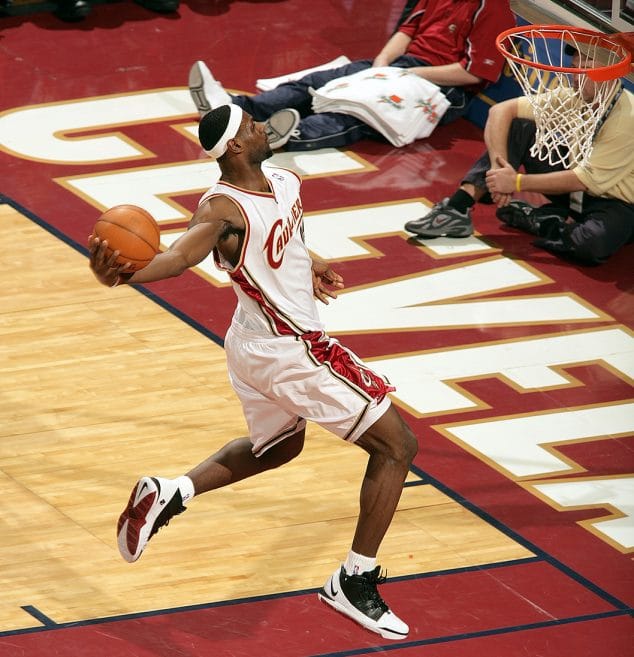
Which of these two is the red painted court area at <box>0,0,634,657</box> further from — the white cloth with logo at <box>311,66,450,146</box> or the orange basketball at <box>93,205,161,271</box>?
the orange basketball at <box>93,205,161,271</box>

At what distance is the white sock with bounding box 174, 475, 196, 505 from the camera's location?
21.1ft

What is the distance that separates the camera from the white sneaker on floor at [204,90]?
10.6 meters

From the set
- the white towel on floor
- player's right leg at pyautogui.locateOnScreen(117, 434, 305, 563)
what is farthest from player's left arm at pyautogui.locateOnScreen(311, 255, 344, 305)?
the white towel on floor

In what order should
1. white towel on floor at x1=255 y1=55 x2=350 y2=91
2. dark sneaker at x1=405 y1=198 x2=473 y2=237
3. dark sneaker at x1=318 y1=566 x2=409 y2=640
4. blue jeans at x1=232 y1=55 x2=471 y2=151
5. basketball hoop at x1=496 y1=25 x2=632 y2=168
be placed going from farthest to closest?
white towel on floor at x1=255 y1=55 x2=350 y2=91
blue jeans at x1=232 y1=55 x2=471 y2=151
dark sneaker at x1=405 y1=198 x2=473 y2=237
basketball hoop at x1=496 y1=25 x2=632 y2=168
dark sneaker at x1=318 y1=566 x2=409 y2=640

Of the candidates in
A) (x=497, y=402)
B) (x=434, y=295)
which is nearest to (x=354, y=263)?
(x=434, y=295)

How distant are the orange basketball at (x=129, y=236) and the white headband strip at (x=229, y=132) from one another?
0.51 m

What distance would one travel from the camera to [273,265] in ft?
19.8

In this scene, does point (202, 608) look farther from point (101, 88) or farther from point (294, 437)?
point (101, 88)

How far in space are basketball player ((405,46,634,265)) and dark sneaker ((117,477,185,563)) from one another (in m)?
3.58

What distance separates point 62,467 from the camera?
289 inches

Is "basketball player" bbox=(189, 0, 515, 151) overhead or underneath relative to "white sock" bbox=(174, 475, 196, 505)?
overhead

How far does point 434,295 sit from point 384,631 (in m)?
3.19

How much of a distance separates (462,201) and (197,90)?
2.03 m

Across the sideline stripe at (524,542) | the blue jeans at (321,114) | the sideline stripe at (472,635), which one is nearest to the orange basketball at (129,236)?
the sideline stripe at (472,635)
